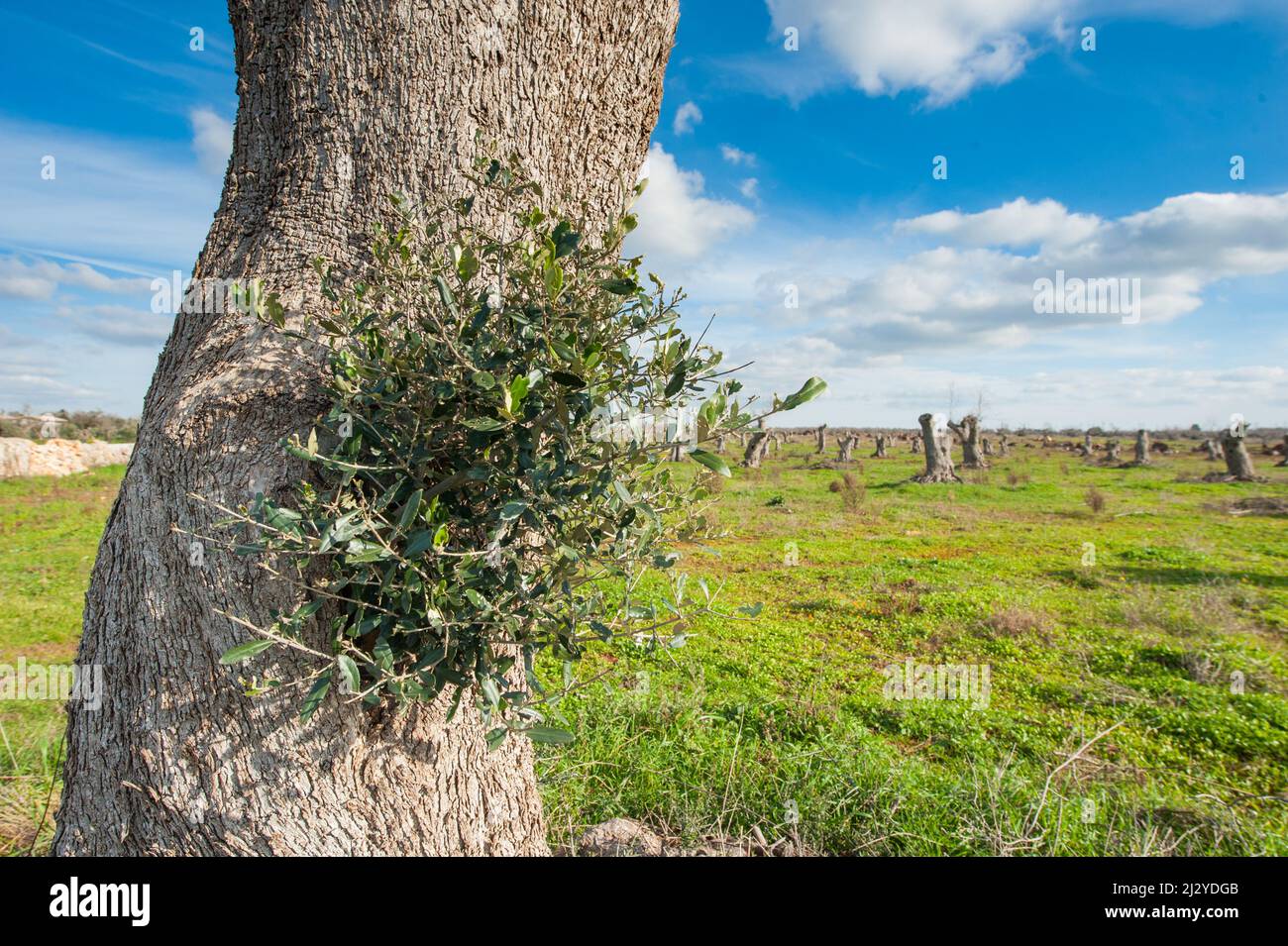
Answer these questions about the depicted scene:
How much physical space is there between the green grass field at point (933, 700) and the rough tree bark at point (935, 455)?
840 cm

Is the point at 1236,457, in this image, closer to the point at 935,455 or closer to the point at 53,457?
the point at 935,455

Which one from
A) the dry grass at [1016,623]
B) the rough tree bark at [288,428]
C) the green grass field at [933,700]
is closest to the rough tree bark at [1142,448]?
the green grass field at [933,700]

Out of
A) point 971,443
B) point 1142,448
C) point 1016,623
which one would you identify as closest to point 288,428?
point 1016,623

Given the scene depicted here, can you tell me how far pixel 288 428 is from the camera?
2.18 m

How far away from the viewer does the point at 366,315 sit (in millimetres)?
1944

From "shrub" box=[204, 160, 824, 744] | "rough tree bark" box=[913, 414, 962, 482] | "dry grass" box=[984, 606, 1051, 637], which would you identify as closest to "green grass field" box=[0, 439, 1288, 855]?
"dry grass" box=[984, 606, 1051, 637]

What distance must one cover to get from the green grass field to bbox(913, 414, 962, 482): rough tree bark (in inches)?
331

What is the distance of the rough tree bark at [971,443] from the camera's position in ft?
91.9

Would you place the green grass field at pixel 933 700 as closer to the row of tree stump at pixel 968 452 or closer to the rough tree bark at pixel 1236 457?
the row of tree stump at pixel 968 452

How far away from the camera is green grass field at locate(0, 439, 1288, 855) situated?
3.52 meters

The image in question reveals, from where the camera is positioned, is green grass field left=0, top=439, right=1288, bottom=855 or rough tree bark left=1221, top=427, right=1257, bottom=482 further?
rough tree bark left=1221, top=427, right=1257, bottom=482

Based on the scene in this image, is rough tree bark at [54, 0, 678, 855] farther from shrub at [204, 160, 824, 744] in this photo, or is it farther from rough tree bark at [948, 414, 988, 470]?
rough tree bark at [948, 414, 988, 470]
